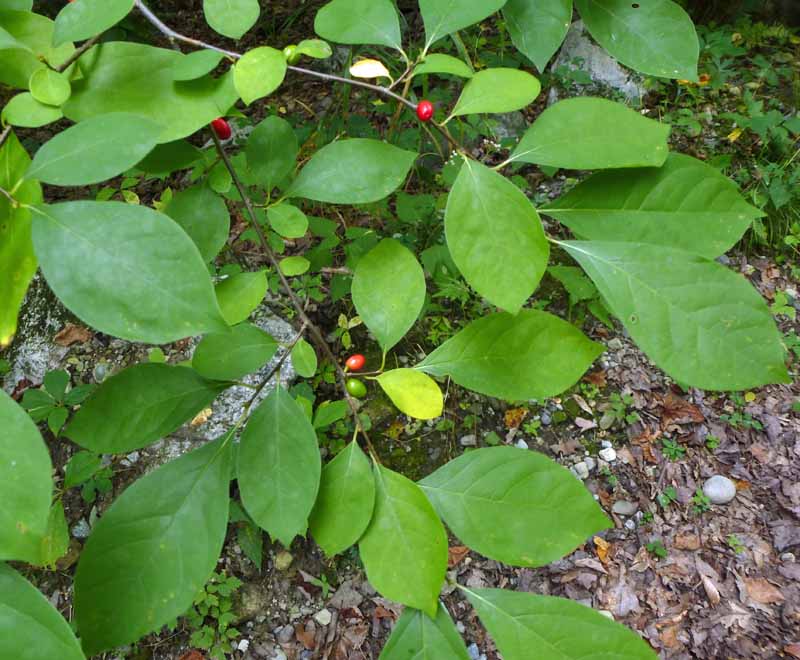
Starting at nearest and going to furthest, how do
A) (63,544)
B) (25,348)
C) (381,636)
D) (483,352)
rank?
(483,352) < (63,544) < (381,636) < (25,348)

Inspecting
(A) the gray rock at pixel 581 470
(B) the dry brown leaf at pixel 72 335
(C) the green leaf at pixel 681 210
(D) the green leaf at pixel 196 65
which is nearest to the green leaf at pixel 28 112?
(D) the green leaf at pixel 196 65

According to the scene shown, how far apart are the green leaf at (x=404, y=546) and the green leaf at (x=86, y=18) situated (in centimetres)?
71

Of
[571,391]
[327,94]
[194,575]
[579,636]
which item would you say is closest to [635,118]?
[579,636]

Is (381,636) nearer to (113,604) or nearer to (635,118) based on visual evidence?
(113,604)

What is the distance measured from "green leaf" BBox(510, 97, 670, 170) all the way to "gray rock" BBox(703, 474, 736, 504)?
2005 mm

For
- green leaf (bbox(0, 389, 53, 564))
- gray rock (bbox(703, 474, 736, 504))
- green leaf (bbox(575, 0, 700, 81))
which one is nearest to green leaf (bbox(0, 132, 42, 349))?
green leaf (bbox(0, 389, 53, 564))

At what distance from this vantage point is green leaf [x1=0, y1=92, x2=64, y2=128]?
2.50 ft

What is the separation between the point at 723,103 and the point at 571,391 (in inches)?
83.3

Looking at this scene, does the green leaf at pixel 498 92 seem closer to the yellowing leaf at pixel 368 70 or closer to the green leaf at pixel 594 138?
the green leaf at pixel 594 138

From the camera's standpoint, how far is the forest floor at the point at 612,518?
2.09 meters

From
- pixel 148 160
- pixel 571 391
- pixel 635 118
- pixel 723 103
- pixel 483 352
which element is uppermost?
pixel 635 118

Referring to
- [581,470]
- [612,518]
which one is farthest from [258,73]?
[612,518]

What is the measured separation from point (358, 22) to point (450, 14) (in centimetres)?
14

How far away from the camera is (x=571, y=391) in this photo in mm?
2521
